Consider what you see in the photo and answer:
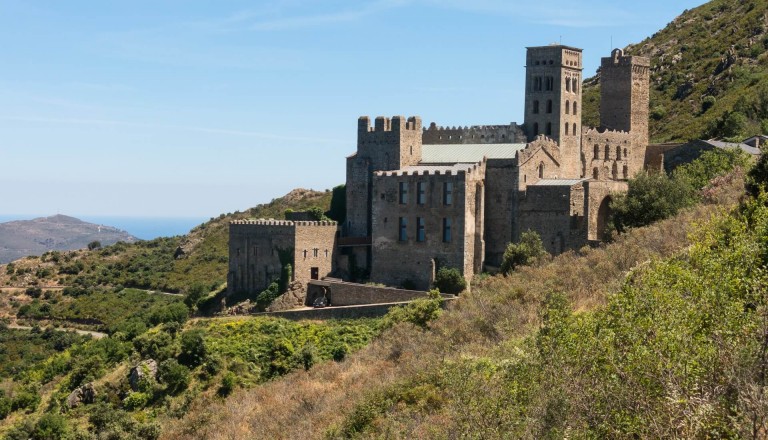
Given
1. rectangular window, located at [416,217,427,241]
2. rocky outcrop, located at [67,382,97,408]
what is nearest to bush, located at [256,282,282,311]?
rectangular window, located at [416,217,427,241]

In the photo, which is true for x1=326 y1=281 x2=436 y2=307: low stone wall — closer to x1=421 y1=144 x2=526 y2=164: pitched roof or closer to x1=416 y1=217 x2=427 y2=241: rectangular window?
x1=416 y1=217 x2=427 y2=241: rectangular window

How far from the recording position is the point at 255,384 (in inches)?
1732

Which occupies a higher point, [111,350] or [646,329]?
[646,329]

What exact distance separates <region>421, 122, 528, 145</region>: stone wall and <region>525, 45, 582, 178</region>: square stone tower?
106 cm

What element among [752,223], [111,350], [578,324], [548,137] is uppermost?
[548,137]

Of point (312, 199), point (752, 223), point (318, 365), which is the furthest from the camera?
point (312, 199)

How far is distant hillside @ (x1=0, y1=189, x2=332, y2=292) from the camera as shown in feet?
274

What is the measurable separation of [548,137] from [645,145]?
12371mm

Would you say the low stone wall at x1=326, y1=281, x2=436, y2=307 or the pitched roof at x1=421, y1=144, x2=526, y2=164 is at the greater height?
the pitched roof at x1=421, y1=144, x2=526, y2=164

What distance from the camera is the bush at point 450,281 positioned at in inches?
1924

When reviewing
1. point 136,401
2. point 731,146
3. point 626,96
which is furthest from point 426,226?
point 626,96

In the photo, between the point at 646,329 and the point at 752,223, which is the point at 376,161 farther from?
the point at 646,329

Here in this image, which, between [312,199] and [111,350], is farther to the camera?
[312,199]

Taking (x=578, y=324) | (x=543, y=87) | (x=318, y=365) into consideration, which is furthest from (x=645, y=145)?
(x=578, y=324)
